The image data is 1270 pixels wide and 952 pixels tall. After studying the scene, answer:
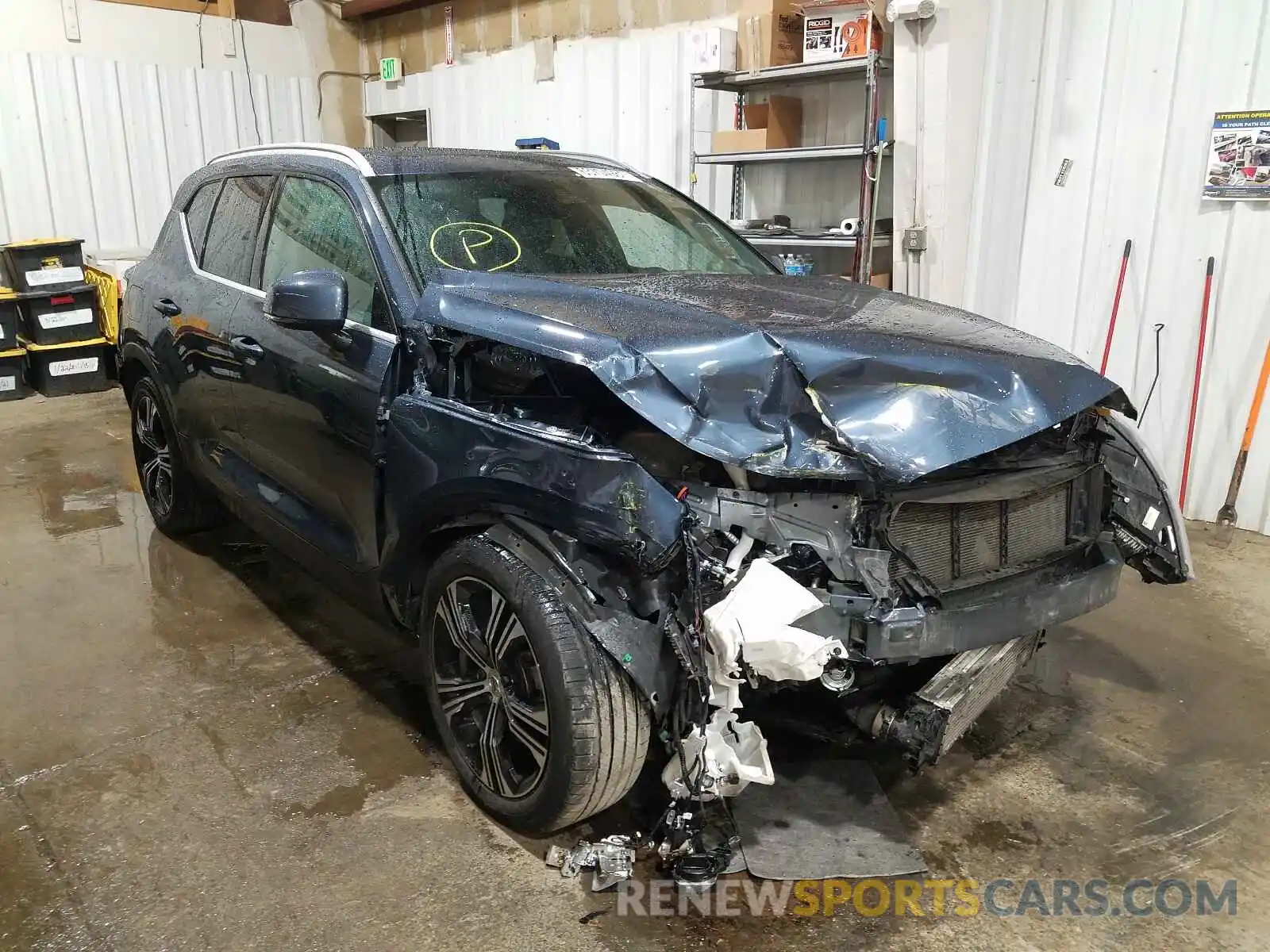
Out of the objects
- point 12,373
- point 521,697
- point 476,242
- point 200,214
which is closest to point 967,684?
point 521,697

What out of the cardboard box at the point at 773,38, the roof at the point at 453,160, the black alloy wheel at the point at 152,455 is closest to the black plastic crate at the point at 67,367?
the black alloy wheel at the point at 152,455

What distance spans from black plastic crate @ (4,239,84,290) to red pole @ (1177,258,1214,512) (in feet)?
26.0

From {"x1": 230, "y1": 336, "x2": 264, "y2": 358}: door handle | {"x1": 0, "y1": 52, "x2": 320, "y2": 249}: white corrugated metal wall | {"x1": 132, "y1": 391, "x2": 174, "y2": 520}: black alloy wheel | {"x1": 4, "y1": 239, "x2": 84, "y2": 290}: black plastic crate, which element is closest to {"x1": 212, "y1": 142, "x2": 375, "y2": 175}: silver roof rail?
{"x1": 230, "y1": 336, "x2": 264, "y2": 358}: door handle

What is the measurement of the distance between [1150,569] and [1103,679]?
655mm

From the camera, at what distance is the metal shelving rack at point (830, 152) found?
498 cm

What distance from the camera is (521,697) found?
228cm

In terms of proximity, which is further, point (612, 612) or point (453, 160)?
point (453, 160)

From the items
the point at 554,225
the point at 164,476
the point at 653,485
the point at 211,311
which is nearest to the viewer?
the point at 653,485

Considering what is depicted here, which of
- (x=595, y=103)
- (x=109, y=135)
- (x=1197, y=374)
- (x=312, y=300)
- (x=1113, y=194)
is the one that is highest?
(x=595, y=103)

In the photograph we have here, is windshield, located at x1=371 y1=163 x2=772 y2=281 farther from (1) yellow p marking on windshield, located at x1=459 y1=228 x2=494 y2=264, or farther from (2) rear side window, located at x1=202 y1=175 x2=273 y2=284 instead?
(2) rear side window, located at x1=202 y1=175 x2=273 y2=284

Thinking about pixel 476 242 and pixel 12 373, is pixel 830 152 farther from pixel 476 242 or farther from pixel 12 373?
pixel 12 373

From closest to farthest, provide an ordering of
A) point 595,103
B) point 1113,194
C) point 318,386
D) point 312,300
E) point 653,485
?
point 653,485
point 312,300
point 318,386
point 1113,194
point 595,103

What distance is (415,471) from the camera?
239cm
